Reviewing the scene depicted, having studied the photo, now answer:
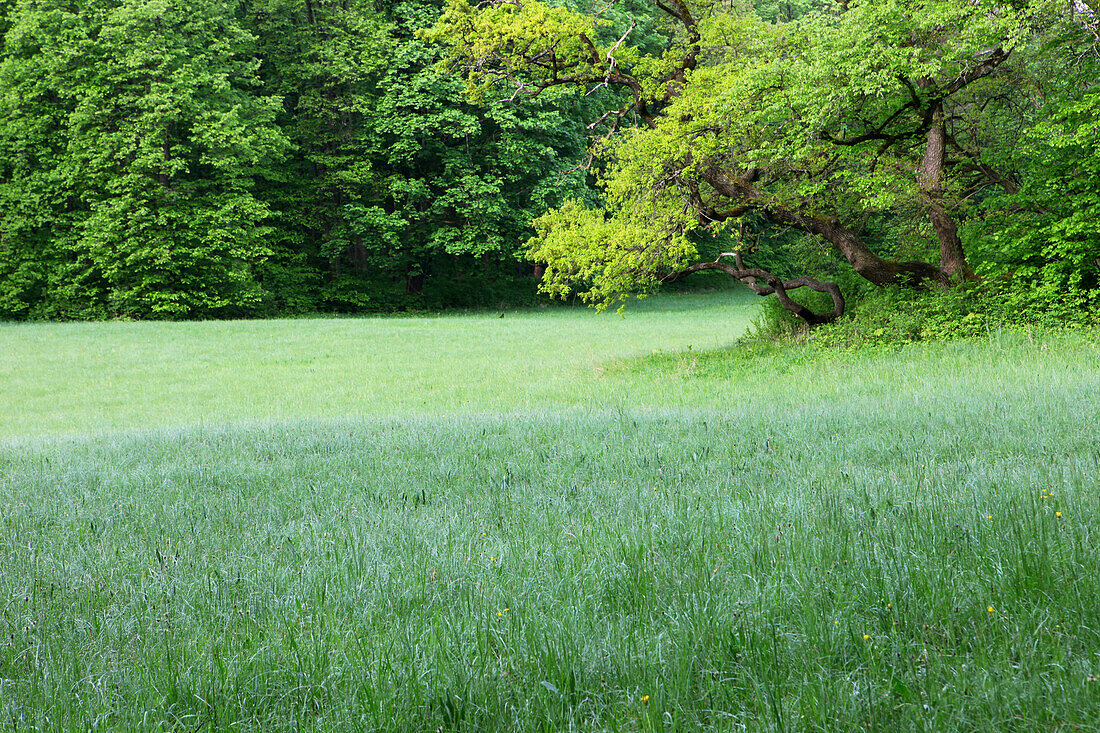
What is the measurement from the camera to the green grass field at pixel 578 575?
2350 millimetres

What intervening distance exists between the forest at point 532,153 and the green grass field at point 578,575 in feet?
25.0

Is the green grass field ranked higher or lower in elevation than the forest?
lower

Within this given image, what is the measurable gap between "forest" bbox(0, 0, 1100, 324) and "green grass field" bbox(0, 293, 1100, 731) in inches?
300

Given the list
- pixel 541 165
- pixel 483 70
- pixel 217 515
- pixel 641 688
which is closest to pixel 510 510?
pixel 217 515

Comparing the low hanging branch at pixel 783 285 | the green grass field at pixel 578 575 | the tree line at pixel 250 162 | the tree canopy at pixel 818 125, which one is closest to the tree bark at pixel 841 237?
the tree canopy at pixel 818 125

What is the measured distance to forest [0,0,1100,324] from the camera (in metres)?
13.4

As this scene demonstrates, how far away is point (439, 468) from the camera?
20.0 feet

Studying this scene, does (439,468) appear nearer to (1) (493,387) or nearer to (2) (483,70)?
(1) (493,387)

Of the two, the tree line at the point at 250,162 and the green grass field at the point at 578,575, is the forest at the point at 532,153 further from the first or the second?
the green grass field at the point at 578,575

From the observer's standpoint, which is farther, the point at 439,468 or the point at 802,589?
the point at 439,468

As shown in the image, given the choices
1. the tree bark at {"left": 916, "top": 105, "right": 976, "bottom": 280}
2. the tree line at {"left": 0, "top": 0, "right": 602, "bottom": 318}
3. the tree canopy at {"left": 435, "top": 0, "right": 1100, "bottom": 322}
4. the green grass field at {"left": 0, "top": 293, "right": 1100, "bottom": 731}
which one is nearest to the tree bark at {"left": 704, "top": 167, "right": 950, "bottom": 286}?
the tree canopy at {"left": 435, "top": 0, "right": 1100, "bottom": 322}

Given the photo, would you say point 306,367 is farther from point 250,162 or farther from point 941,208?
point 250,162

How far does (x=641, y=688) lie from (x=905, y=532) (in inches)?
73.3

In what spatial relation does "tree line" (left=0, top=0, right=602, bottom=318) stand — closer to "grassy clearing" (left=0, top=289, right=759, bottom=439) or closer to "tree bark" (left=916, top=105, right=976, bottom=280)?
"grassy clearing" (left=0, top=289, right=759, bottom=439)
